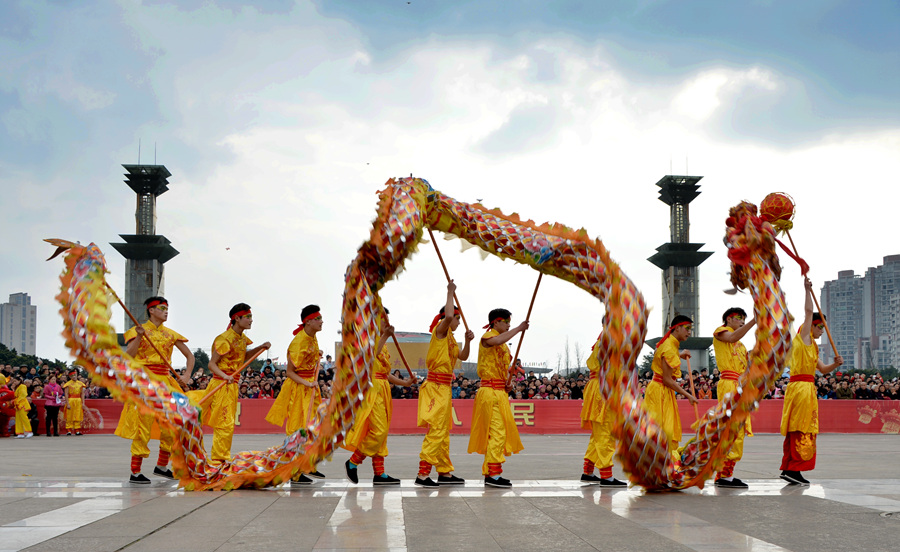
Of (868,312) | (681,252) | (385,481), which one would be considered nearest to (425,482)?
(385,481)

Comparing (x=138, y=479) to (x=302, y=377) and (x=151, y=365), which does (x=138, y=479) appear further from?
(x=302, y=377)

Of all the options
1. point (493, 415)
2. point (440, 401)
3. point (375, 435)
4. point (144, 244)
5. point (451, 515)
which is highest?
point (144, 244)

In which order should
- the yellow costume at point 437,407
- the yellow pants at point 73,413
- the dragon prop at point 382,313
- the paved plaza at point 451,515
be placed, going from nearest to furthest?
the paved plaza at point 451,515 < the dragon prop at point 382,313 < the yellow costume at point 437,407 < the yellow pants at point 73,413

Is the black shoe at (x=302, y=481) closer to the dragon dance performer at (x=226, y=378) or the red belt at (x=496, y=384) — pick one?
the dragon dance performer at (x=226, y=378)

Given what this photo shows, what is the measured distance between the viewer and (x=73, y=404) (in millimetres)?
19344

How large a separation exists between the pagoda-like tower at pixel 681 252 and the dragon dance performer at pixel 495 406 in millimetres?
53553

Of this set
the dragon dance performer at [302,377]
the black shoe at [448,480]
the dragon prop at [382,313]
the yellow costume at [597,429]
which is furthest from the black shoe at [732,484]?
the dragon dance performer at [302,377]

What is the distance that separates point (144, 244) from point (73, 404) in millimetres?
39580

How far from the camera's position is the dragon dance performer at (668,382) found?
874 cm

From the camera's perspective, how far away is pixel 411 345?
2955 cm

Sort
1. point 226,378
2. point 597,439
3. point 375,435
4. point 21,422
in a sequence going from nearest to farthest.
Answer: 1. point 375,435
2. point 597,439
3. point 226,378
4. point 21,422

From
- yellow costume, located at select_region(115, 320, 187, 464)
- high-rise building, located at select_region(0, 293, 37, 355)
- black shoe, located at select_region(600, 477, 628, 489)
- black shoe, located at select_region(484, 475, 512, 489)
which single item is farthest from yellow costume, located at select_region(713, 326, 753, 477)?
high-rise building, located at select_region(0, 293, 37, 355)

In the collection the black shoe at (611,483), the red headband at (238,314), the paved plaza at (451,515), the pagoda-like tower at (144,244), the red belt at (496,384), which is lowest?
the black shoe at (611,483)

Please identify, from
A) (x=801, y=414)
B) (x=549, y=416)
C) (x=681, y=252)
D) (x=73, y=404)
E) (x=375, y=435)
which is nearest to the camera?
(x=801, y=414)
